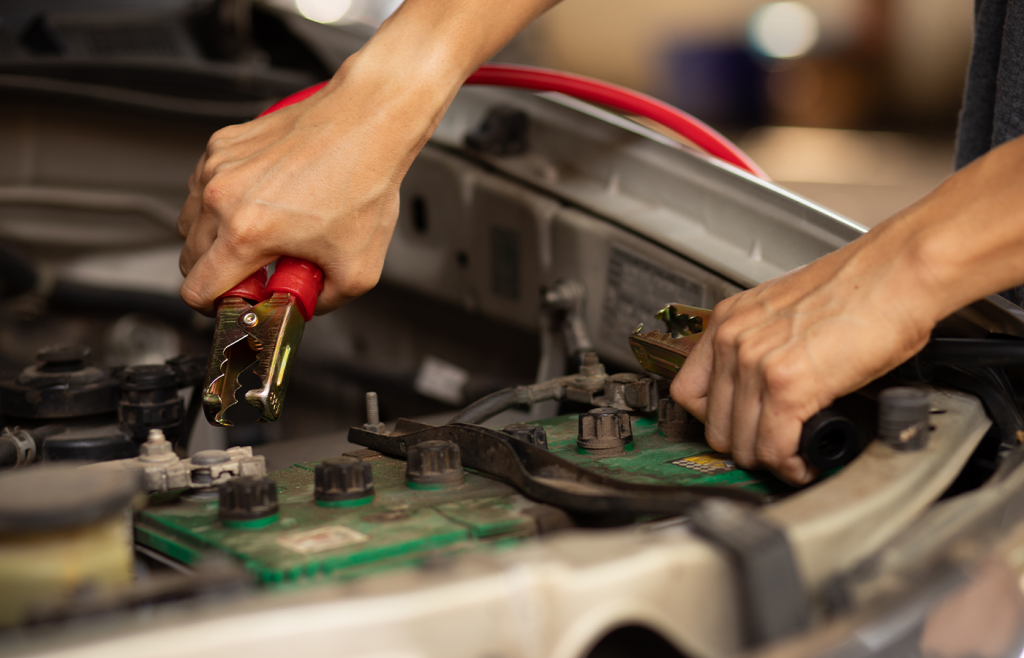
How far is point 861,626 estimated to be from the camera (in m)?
0.47

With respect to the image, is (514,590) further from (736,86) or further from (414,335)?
(736,86)

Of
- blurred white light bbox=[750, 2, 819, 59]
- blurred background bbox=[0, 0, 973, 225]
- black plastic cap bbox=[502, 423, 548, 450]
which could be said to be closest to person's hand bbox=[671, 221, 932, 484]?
black plastic cap bbox=[502, 423, 548, 450]

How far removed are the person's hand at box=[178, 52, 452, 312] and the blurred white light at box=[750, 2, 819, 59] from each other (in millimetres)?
7340

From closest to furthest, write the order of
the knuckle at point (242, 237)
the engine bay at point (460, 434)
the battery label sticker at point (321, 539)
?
the engine bay at point (460, 434) → the battery label sticker at point (321, 539) → the knuckle at point (242, 237)

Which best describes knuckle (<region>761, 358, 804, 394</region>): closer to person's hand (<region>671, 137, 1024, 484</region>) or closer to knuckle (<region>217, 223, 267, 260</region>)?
person's hand (<region>671, 137, 1024, 484</region>)

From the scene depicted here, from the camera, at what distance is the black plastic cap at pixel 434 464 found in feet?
2.61

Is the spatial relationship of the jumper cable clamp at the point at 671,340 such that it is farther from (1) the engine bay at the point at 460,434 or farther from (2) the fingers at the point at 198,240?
(2) the fingers at the point at 198,240

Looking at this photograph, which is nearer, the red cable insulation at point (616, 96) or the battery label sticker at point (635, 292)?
the battery label sticker at point (635, 292)

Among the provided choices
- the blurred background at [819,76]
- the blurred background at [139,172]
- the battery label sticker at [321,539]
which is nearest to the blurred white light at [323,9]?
the blurred background at [139,172]

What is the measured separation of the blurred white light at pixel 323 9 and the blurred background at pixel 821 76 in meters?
3.91

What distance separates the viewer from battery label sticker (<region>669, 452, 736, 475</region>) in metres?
0.84

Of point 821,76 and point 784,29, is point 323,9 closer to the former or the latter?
point 821,76

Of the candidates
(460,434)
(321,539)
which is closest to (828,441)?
(460,434)

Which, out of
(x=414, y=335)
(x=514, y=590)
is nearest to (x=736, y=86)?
(x=414, y=335)
